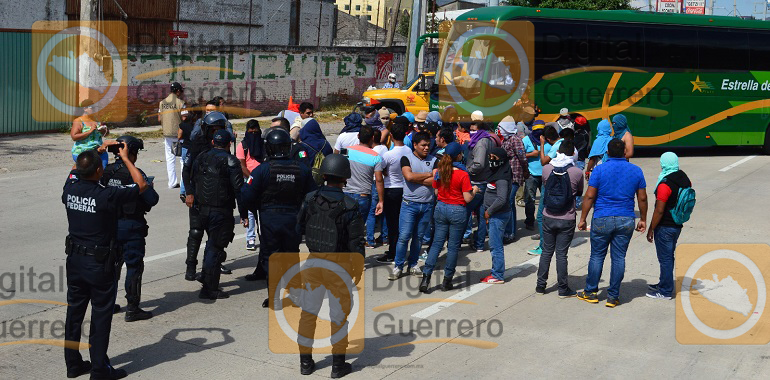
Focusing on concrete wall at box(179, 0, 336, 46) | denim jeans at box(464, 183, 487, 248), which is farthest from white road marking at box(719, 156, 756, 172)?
concrete wall at box(179, 0, 336, 46)

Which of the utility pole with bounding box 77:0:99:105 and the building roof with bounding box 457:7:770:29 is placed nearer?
the building roof with bounding box 457:7:770:29

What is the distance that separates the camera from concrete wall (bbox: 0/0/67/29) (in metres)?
22.4

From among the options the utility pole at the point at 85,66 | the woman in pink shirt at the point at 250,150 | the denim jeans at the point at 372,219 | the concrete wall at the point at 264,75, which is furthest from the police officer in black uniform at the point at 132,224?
the concrete wall at the point at 264,75

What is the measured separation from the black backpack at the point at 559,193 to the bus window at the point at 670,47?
13169 millimetres

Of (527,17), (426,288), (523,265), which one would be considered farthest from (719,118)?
(426,288)

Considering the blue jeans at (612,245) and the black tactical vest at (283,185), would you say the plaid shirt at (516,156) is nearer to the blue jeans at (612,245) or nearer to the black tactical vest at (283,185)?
the blue jeans at (612,245)

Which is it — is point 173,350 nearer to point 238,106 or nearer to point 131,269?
point 131,269

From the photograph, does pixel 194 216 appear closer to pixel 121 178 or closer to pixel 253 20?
pixel 121 178

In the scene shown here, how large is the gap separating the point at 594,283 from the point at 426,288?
6.01 feet

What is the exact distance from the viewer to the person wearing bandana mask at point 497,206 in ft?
31.5

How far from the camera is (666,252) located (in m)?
9.12

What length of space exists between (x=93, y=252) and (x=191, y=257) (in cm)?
275

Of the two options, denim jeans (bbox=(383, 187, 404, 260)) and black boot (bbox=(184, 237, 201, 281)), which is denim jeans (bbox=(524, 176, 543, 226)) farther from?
black boot (bbox=(184, 237, 201, 281))

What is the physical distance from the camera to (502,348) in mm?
7719
